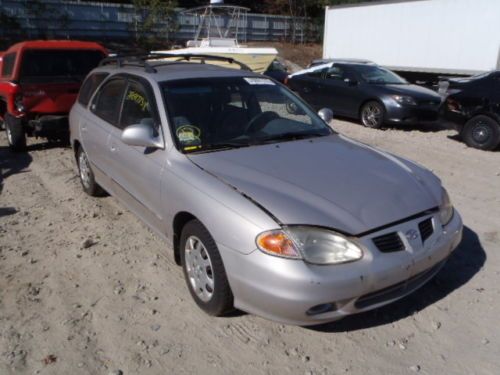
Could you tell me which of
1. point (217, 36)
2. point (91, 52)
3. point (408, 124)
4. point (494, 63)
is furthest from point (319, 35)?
point (91, 52)

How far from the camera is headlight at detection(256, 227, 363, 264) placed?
101 inches

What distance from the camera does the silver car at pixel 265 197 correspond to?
8.55 feet

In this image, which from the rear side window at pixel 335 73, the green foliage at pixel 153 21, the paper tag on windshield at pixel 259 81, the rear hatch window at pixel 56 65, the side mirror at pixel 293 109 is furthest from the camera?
the green foliage at pixel 153 21

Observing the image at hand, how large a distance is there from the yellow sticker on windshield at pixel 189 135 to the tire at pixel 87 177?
80.7 inches

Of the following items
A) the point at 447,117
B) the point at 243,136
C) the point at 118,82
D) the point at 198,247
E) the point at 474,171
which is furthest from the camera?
the point at 447,117

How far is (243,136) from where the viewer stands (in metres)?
3.70

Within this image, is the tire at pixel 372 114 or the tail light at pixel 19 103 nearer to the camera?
the tail light at pixel 19 103

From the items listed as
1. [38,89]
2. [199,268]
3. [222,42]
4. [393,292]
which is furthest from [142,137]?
[222,42]

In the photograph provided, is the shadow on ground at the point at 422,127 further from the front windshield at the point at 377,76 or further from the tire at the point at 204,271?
the tire at the point at 204,271

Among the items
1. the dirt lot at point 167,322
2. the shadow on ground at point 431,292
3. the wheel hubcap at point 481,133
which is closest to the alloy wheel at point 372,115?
the wheel hubcap at point 481,133

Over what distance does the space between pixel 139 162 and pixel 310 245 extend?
1.79m

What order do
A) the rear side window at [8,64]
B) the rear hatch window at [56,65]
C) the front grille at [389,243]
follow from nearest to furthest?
1. the front grille at [389,243]
2. the rear hatch window at [56,65]
3. the rear side window at [8,64]

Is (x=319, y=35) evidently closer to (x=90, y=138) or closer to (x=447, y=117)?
(x=447, y=117)

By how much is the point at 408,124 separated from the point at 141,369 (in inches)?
340
